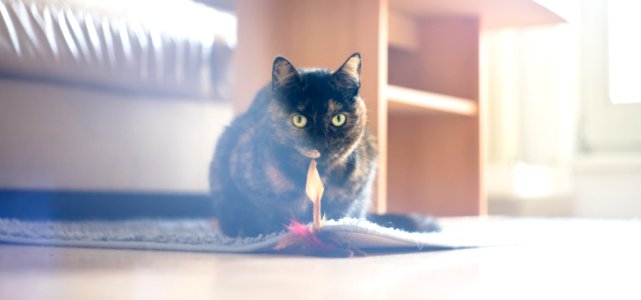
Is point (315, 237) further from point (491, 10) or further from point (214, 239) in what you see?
point (491, 10)

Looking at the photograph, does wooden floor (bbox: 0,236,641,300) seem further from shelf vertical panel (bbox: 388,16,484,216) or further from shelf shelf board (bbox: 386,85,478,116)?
shelf vertical panel (bbox: 388,16,484,216)

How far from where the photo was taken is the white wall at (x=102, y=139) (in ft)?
5.15

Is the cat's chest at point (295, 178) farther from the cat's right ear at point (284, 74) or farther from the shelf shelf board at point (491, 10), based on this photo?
the shelf shelf board at point (491, 10)

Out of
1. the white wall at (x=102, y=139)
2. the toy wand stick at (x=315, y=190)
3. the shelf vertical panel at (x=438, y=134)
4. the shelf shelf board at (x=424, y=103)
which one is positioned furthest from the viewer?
the shelf vertical panel at (x=438, y=134)

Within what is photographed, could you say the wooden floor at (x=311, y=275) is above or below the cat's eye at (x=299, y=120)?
below

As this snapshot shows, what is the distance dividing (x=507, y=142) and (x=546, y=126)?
153 mm

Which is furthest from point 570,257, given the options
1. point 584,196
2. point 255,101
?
point 584,196

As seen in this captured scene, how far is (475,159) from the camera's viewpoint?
2074mm

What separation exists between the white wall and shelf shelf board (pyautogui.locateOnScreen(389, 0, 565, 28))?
0.53m

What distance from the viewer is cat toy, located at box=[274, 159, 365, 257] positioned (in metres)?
1.03

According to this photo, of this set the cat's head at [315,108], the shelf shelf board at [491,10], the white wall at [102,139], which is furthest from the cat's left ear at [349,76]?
the shelf shelf board at [491,10]

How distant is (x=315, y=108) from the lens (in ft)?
3.53

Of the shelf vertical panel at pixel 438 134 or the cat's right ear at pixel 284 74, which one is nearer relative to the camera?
the cat's right ear at pixel 284 74

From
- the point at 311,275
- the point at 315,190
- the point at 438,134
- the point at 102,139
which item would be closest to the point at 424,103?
the point at 438,134
